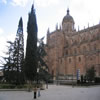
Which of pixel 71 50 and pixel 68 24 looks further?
pixel 68 24

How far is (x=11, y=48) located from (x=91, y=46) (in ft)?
A: 101

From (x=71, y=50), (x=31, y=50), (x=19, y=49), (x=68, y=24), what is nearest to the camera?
(x=31, y=50)

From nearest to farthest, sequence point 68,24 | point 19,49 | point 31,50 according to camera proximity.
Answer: point 31,50
point 19,49
point 68,24

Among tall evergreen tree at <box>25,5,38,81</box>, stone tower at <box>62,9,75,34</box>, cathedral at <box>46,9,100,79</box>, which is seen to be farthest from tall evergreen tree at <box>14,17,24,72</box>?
stone tower at <box>62,9,75,34</box>

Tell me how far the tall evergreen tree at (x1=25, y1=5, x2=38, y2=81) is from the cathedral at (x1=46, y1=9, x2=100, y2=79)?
78.9 ft

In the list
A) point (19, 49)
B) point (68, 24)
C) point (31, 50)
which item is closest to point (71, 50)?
point (68, 24)

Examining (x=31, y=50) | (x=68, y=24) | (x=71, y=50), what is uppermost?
(x=68, y=24)

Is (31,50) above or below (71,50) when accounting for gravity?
below

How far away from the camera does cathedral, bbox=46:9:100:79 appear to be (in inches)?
1725

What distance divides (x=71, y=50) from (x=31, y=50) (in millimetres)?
34665

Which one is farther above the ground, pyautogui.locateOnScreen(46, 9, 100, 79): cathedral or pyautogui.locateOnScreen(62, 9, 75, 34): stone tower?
pyautogui.locateOnScreen(62, 9, 75, 34): stone tower

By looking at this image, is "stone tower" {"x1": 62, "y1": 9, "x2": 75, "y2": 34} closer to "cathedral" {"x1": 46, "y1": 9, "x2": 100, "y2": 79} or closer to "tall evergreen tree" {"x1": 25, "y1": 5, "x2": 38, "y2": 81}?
"cathedral" {"x1": 46, "y1": 9, "x2": 100, "y2": 79}

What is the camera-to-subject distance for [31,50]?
67.9ft

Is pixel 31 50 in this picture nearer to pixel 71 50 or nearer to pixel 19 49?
pixel 19 49
